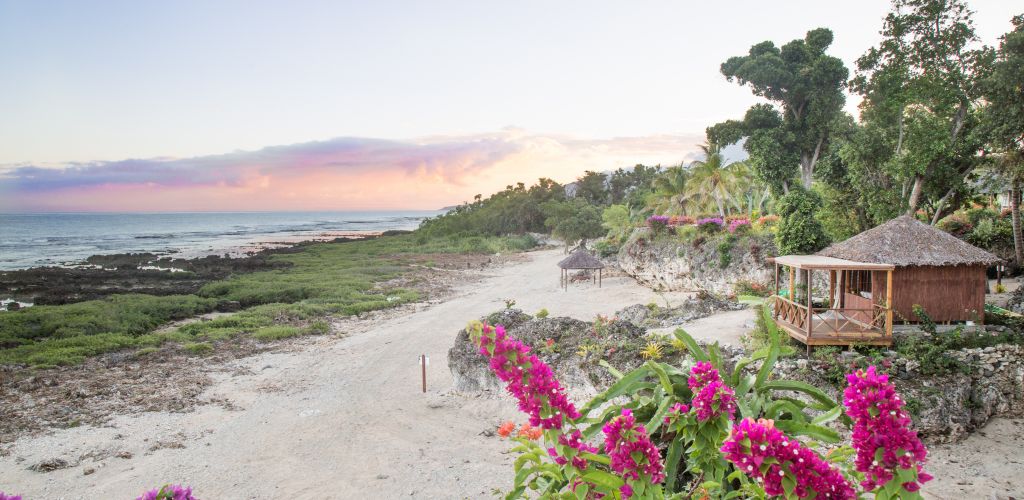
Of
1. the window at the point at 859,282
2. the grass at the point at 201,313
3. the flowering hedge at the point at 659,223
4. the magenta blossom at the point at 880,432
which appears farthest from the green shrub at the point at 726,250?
the magenta blossom at the point at 880,432

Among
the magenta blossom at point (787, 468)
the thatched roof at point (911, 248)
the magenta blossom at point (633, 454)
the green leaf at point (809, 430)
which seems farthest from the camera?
the thatched roof at point (911, 248)

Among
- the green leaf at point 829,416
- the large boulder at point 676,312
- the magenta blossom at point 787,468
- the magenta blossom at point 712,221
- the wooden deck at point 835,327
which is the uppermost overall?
the magenta blossom at point 712,221

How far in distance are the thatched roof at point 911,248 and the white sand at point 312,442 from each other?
297 centimetres

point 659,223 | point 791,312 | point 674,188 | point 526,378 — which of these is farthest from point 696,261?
point 526,378

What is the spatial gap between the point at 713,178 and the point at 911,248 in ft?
61.0

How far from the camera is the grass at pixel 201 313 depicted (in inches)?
Result: 683

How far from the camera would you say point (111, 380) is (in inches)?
552

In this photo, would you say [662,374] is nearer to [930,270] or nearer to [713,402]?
[713,402]

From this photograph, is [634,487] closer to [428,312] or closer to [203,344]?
[203,344]

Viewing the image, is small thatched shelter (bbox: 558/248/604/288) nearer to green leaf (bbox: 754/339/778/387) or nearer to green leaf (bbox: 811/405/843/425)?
green leaf (bbox: 754/339/778/387)

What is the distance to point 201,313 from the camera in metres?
23.8

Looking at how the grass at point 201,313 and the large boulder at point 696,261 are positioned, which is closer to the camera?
the grass at point 201,313

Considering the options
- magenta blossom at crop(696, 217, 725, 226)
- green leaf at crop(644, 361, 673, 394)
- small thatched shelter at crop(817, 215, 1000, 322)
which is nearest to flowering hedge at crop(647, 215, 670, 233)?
magenta blossom at crop(696, 217, 725, 226)

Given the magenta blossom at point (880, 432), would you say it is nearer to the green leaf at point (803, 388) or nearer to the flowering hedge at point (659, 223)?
the green leaf at point (803, 388)
